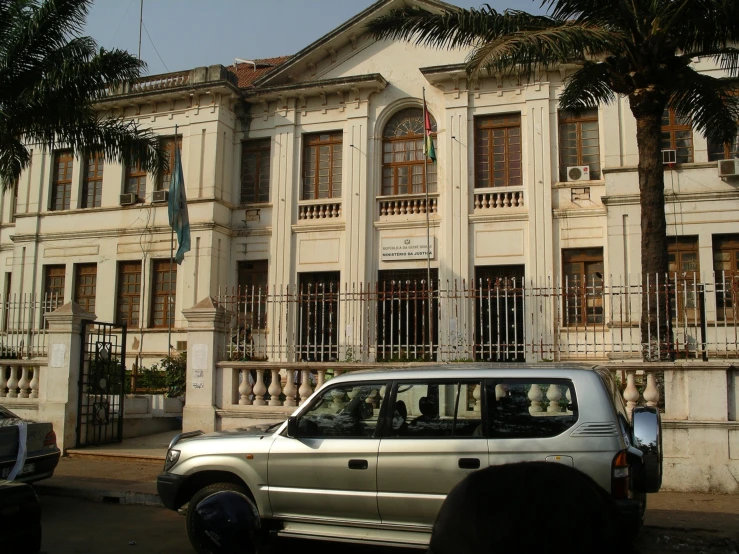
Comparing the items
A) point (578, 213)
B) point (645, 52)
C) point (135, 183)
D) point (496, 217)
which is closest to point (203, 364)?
point (645, 52)

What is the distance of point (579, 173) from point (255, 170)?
8849mm

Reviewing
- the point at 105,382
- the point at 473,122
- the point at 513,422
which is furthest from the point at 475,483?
the point at 473,122

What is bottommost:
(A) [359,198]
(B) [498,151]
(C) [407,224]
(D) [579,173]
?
(C) [407,224]

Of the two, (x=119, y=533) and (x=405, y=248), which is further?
(x=405, y=248)

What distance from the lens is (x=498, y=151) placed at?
1811 cm

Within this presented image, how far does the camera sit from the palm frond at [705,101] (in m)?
10.5

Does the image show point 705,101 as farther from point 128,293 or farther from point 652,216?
point 128,293

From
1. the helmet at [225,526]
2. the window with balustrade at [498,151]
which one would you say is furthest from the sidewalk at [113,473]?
the window with balustrade at [498,151]

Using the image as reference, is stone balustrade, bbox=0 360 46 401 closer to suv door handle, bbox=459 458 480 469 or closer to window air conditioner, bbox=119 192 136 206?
window air conditioner, bbox=119 192 136 206

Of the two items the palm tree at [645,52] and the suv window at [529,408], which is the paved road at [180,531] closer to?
the suv window at [529,408]

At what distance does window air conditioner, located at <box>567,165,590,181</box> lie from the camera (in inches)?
672

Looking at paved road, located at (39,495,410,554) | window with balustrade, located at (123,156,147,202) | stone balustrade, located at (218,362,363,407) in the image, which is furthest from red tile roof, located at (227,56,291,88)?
paved road, located at (39,495,410,554)

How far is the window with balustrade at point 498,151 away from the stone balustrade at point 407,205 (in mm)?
1247

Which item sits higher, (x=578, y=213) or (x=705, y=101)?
(x=705, y=101)
